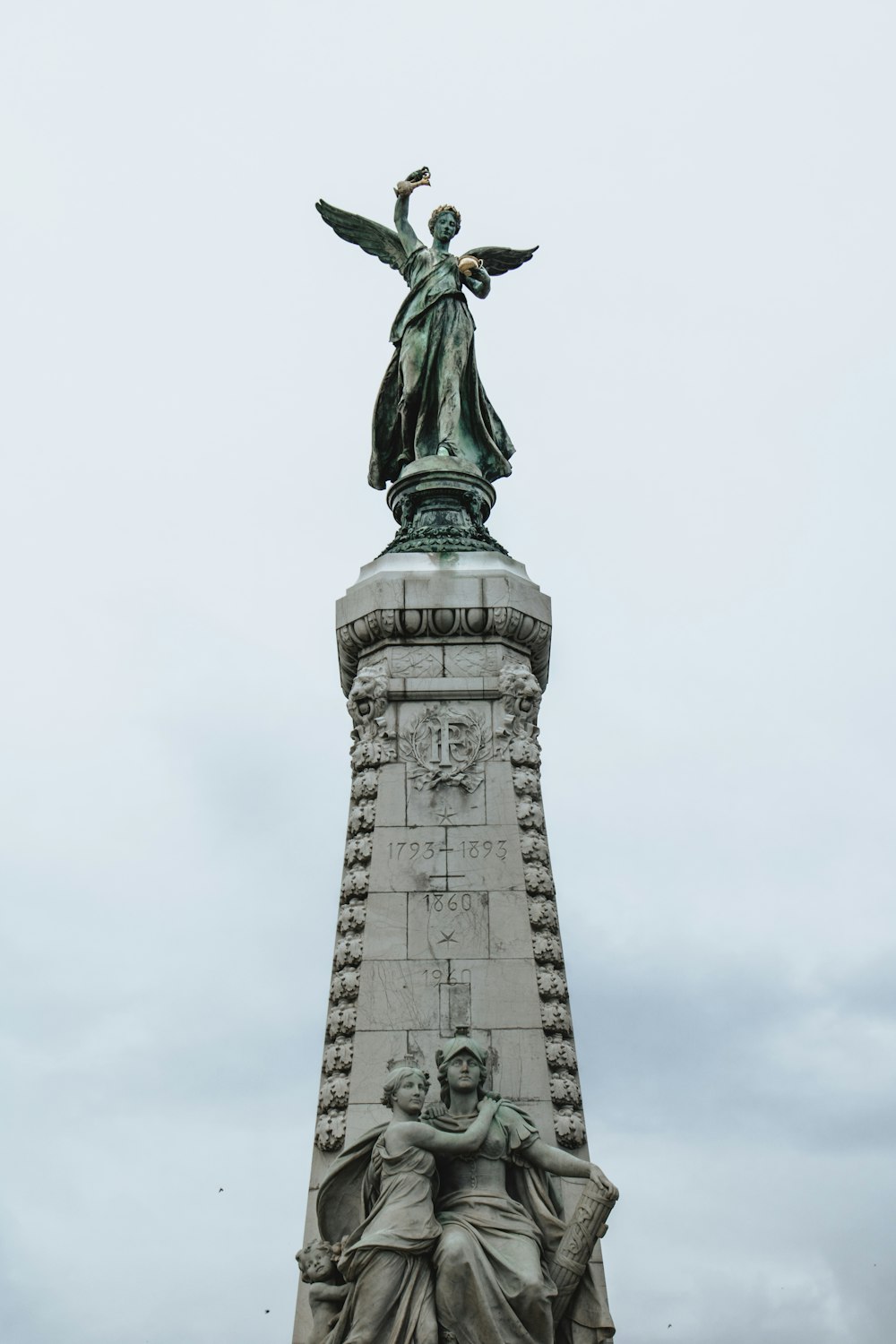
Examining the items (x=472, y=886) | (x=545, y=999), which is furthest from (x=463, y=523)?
(x=545, y=999)

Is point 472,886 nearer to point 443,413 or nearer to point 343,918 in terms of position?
point 343,918

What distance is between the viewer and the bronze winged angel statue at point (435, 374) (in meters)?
18.2

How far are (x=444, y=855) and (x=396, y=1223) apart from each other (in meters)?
3.65

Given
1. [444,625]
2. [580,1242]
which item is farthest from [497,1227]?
[444,625]

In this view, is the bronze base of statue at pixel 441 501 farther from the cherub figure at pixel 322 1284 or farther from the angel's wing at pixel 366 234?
the cherub figure at pixel 322 1284

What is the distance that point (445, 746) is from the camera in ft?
51.5

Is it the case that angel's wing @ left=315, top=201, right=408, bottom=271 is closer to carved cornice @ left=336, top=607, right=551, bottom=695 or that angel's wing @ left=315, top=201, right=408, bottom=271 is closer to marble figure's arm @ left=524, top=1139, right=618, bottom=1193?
carved cornice @ left=336, top=607, right=551, bottom=695

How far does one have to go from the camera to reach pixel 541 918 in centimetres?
1495

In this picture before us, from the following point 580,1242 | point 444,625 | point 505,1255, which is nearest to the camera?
point 505,1255

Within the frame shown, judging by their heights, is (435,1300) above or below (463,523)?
below

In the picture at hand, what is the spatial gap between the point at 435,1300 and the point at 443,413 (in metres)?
9.39

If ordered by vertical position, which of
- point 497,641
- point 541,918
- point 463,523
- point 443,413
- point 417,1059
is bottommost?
point 417,1059

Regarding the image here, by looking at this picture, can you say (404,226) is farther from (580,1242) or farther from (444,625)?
(580,1242)

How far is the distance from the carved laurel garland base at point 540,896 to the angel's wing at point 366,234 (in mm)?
5932
